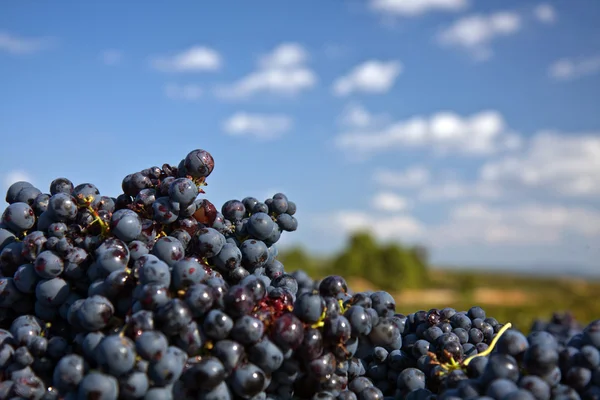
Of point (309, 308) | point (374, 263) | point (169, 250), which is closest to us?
point (309, 308)

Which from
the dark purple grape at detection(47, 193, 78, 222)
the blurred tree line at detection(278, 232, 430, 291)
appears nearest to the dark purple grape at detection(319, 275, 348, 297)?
the dark purple grape at detection(47, 193, 78, 222)

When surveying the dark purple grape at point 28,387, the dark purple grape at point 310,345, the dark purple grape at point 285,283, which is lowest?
the dark purple grape at point 28,387

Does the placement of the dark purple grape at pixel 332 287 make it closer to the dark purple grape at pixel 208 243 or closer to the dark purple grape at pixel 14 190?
the dark purple grape at pixel 208 243

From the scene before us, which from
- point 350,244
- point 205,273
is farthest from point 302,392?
point 350,244

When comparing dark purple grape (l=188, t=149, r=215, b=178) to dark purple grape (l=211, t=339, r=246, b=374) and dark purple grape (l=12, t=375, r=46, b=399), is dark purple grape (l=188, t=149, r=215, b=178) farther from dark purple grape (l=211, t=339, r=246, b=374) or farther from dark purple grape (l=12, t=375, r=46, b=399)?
dark purple grape (l=12, t=375, r=46, b=399)

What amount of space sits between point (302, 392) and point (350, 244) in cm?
4042

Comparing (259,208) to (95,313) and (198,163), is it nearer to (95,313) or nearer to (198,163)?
(198,163)

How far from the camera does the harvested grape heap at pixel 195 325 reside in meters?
1.51

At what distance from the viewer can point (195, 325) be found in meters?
1.56

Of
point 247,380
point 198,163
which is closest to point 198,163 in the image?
point 198,163

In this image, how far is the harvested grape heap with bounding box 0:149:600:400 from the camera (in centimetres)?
151

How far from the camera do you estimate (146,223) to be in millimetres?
1895

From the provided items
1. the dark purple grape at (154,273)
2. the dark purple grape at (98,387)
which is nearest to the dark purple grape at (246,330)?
the dark purple grape at (154,273)

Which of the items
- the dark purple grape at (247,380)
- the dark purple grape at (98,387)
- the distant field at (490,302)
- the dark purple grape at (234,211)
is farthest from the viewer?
the distant field at (490,302)
